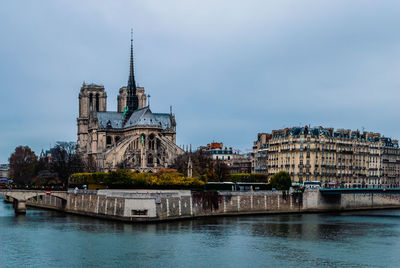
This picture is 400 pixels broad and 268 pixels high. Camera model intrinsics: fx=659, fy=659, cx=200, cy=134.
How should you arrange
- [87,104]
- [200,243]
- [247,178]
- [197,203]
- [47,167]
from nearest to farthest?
[200,243], [197,203], [247,178], [47,167], [87,104]

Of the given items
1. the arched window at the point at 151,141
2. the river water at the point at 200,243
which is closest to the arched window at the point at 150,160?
the arched window at the point at 151,141

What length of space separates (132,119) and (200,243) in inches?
2965

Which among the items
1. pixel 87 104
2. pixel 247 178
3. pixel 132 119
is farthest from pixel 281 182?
pixel 87 104

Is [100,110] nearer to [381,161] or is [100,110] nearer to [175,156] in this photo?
[175,156]

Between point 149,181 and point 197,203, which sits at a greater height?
point 149,181

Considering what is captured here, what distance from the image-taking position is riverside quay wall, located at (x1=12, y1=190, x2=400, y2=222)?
64688 mm

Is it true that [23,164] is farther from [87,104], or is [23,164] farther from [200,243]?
[200,243]

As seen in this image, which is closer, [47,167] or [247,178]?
[247,178]

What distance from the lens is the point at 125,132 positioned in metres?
124

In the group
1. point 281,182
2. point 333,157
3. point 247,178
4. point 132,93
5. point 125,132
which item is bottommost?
point 281,182

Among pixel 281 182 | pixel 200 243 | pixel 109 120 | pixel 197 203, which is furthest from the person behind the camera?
pixel 109 120

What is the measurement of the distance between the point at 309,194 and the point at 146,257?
44.1 metres

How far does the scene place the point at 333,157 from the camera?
102812 millimetres

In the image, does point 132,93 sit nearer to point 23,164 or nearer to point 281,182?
point 23,164
